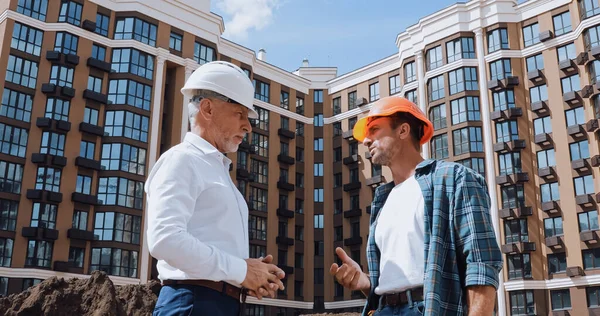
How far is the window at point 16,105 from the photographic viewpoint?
3822 cm

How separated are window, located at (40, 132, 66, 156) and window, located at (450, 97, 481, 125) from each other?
27.7m

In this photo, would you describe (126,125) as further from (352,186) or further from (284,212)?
(352,186)

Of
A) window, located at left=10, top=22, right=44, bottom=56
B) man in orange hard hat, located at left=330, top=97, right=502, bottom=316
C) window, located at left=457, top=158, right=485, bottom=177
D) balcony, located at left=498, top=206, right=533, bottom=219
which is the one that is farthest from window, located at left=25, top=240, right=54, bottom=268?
man in orange hard hat, located at left=330, top=97, right=502, bottom=316

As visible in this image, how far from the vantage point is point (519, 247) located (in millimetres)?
40812

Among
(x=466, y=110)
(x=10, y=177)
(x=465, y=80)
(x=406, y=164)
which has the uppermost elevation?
(x=465, y=80)

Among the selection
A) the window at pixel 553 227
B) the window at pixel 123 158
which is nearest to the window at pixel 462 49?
the window at pixel 553 227

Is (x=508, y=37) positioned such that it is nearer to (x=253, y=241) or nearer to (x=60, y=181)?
(x=253, y=241)

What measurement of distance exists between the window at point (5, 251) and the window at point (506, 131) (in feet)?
108

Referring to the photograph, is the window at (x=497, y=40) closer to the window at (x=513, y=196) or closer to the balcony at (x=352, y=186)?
the window at (x=513, y=196)

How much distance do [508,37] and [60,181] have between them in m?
33.1

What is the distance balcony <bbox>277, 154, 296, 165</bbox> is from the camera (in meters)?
53.5

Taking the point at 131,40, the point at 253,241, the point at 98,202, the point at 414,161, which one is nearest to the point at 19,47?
the point at 131,40

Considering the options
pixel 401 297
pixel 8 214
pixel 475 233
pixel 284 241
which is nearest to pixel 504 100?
pixel 284 241

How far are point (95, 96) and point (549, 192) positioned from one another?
31.4 m
